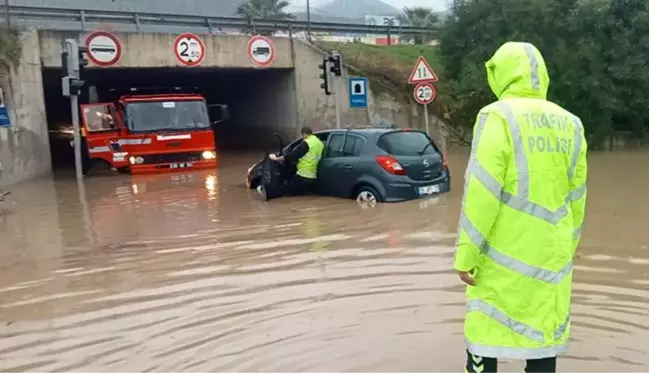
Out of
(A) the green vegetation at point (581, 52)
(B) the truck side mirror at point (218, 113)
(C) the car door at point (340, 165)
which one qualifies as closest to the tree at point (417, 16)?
(A) the green vegetation at point (581, 52)

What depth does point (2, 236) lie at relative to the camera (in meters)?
10.4

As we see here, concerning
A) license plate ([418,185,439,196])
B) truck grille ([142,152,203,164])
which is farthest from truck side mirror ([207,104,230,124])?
license plate ([418,185,439,196])

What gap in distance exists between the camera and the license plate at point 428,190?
38.1 ft

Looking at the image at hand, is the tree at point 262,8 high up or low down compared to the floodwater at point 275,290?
up

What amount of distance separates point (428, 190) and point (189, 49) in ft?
40.5

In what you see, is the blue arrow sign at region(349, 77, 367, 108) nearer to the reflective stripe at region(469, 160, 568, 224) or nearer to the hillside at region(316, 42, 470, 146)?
the hillside at region(316, 42, 470, 146)

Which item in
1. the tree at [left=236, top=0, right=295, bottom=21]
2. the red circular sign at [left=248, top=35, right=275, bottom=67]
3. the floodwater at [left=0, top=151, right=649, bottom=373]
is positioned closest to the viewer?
the floodwater at [left=0, top=151, right=649, bottom=373]

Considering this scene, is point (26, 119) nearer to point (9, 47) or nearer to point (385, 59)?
point (9, 47)

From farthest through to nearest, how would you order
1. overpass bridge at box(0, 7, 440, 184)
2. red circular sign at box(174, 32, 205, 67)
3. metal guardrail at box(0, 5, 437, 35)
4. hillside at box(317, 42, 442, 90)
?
1. hillside at box(317, 42, 442, 90)
2. red circular sign at box(174, 32, 205, 67)
3. metal guardrail at box(0, 5, 437, 35)
4. overpass bridge at box(0, 7, 440, 184)

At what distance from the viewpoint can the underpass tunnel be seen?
24.9m

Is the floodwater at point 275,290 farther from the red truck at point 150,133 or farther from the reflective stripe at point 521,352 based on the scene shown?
the red truck at point 150,133

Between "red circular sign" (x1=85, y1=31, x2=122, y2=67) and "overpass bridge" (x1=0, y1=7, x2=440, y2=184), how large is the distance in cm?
12

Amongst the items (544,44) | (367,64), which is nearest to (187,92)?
(367,64)

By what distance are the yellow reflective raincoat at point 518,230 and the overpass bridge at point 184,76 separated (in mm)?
16205
